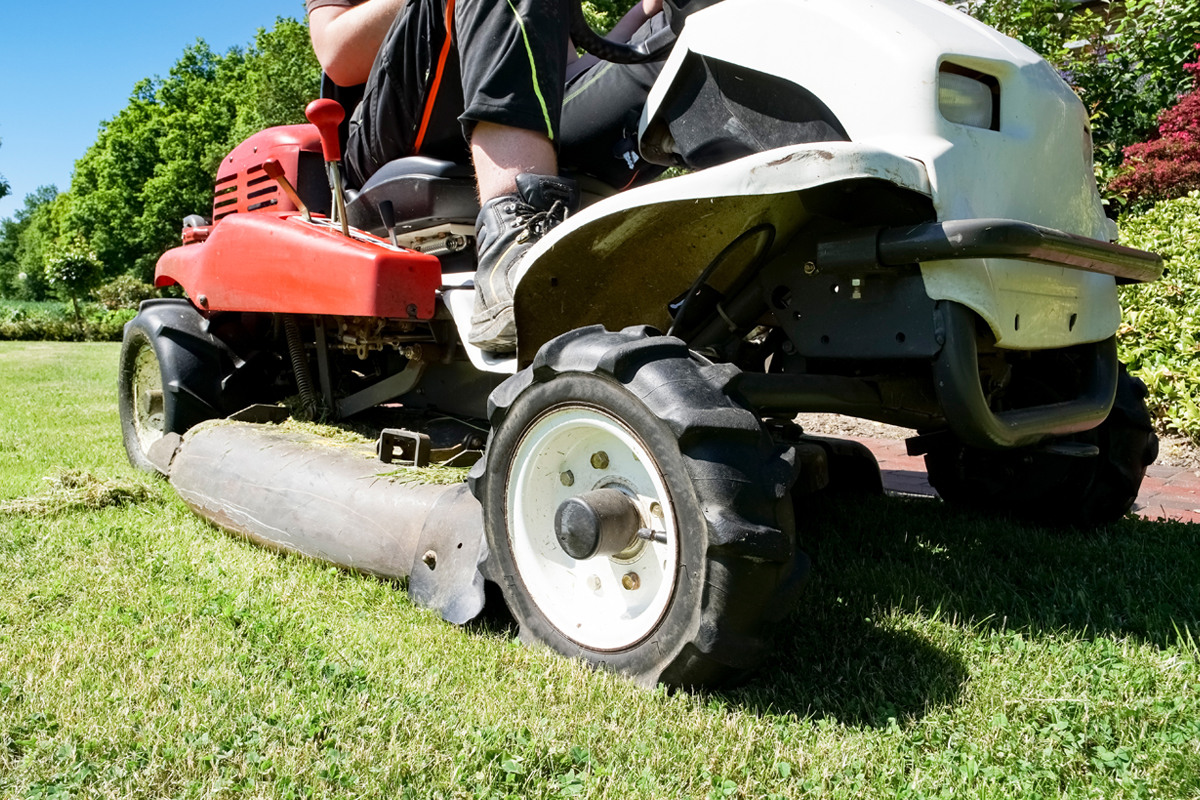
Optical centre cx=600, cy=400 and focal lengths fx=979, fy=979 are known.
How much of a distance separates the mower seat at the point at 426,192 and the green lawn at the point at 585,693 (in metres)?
1.11

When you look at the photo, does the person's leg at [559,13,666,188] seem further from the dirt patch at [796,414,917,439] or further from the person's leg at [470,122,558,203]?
the dirt patch at [796,414,917,439]

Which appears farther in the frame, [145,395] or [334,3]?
[145,395]

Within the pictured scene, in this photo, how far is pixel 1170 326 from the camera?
4719 millimetres

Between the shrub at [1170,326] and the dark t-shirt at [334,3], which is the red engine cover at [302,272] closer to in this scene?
the dark t-shirt at [334,3]

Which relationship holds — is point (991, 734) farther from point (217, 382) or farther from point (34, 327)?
point (34, 327)

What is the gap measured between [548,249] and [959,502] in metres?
1.80

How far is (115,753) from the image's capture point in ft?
5.14

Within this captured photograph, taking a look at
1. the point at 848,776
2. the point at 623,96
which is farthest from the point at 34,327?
the point at 848,776

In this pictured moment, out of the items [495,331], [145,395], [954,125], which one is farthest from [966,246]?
[145,395]

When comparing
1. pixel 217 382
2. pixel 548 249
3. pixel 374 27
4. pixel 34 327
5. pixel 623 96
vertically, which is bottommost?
pixel 34 327

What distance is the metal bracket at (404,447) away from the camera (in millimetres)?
2795

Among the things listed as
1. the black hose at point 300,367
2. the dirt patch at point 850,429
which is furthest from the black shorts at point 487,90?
the dirt patch at point 850,429

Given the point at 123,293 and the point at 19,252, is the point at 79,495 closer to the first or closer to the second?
the point at 123,293

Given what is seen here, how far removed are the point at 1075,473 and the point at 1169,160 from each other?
4.25 meters
